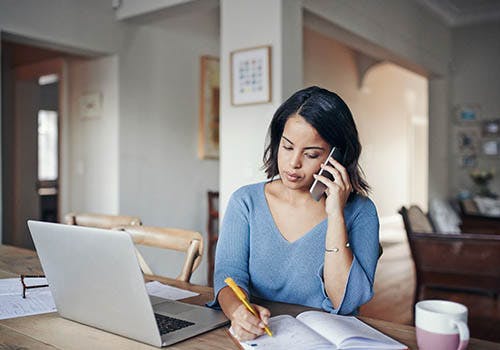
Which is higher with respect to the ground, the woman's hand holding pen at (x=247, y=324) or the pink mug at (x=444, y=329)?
the pink mug at (x=444, y=329)

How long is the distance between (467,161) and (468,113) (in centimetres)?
58

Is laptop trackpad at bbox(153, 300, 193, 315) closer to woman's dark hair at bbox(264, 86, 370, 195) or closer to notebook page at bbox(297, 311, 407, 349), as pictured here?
notebook page at bbox(297, 311, 407, 349)

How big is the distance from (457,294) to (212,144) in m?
2.52

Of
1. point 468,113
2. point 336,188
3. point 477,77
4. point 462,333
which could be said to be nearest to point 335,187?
point 336,188

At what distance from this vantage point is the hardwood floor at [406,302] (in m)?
3.42

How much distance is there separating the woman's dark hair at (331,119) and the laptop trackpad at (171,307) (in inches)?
21.7

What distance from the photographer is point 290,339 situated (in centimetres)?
95

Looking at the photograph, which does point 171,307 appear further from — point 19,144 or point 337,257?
point 19,144

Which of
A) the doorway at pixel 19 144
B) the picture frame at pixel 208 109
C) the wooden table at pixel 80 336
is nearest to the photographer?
the wooden table at pixel 80 336

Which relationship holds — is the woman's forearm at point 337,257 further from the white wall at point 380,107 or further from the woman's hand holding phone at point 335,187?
the white wall at point 380,107

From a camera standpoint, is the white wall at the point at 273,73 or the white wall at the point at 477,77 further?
the white wall at the point at 477,77

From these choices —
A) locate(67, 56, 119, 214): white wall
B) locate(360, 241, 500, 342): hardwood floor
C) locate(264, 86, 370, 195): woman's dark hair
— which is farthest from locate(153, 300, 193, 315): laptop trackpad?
locate(67, 56, 119, 214): white wall

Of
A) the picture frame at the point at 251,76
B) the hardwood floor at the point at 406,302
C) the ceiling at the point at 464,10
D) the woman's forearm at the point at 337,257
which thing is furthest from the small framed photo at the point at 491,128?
the woman's forearm at the point at 337,257

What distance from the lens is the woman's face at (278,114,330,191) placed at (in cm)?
130
